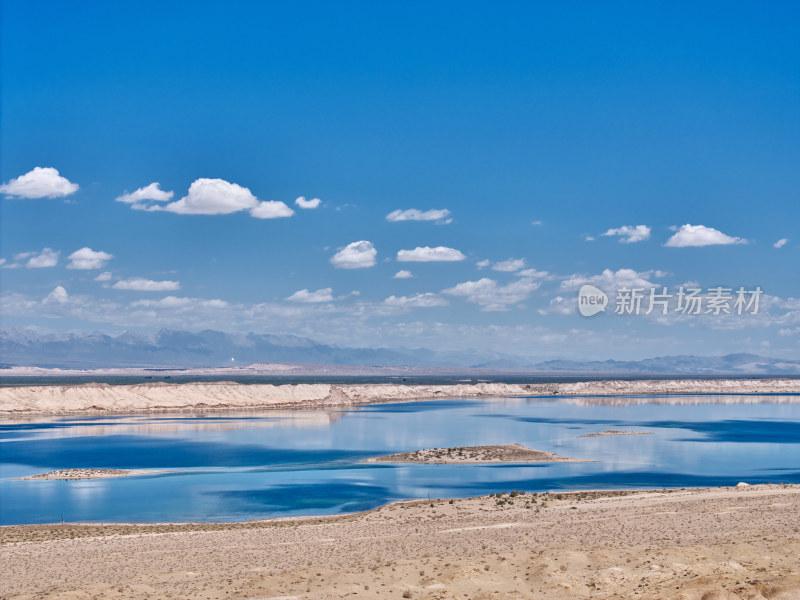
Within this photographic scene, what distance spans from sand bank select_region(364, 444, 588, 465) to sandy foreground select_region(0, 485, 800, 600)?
20419 millimetres

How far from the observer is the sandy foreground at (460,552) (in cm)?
1938

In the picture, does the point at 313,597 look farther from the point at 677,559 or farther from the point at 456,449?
the point at 456,449

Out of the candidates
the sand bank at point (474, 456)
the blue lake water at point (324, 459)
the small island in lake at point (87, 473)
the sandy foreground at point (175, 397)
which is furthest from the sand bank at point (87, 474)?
the sandy foreground at point (175, 397)

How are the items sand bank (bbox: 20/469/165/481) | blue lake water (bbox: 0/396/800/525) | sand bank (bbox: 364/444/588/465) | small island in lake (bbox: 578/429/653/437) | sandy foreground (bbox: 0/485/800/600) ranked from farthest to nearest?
small island in lake (bbox: 578/429/653/437), sand bank (bbox: 364/444/588/465), sand bank (bbox: 20/469/165/481), blue lake water (bbox: 0/396/800/525), sandy foreground (bbox: 0/485/800/600)

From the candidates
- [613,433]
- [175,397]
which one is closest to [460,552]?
[613,433]

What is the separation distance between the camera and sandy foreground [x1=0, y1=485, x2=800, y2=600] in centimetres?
1938

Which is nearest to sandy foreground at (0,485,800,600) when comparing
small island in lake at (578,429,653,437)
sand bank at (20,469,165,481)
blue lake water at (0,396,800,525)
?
blue lake water at (0,396,800,525)

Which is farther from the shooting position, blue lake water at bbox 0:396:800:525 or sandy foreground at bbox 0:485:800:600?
blue lake water at bbox 0:396:800:525

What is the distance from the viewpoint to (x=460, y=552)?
84.7 ft

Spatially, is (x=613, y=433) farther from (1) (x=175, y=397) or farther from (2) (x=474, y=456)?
(1) (x=175, y=397)

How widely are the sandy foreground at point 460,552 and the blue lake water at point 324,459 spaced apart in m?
6.93

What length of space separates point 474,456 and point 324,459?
38.6ft

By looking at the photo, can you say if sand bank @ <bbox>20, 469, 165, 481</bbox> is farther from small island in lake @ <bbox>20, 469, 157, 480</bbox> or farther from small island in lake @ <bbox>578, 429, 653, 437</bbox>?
small island in lake @ <bbox>578, 429, 653, 437</bbox>

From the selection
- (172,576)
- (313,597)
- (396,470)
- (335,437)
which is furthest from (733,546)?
(335,437)
